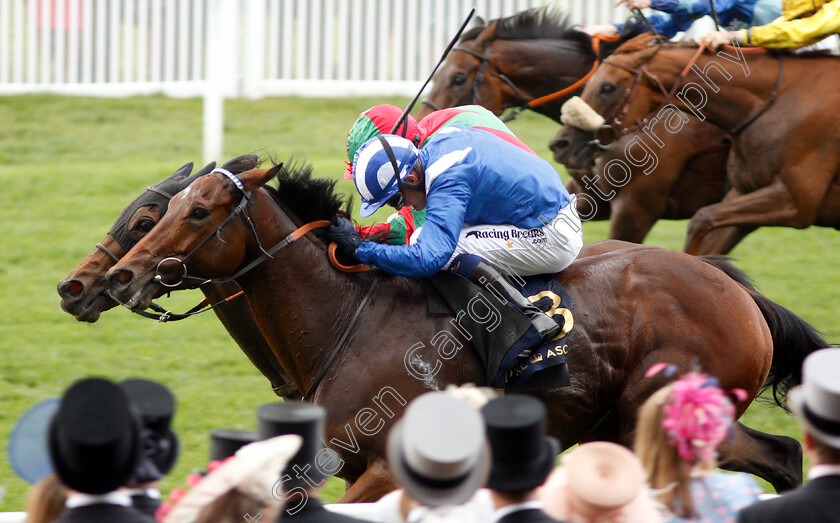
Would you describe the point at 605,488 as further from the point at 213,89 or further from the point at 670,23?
the point at 213,89

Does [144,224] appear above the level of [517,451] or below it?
below

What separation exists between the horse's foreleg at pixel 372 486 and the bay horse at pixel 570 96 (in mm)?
3844

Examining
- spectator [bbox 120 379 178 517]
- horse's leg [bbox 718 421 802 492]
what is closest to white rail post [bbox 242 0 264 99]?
horse's leg [bbox 718 421 802 492]

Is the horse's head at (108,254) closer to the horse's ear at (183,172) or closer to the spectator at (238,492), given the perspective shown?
the horse's ear at (183,172)

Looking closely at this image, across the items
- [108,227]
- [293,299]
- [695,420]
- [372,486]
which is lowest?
[108,227]

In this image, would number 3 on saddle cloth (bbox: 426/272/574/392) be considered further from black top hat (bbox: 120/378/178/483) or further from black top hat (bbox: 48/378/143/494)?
black top hat (bbox: 48/378/143/494)

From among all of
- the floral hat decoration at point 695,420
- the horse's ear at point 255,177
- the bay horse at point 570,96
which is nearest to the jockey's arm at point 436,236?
the horse's ear at point 255,177

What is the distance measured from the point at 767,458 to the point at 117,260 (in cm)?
315

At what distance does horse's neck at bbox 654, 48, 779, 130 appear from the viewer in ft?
22.1

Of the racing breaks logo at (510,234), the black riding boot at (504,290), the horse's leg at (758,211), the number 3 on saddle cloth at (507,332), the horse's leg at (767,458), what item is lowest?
the horse's leg at (767,458)

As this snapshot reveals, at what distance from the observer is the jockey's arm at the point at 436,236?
411 centimetres

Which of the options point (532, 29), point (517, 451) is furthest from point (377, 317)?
point (532, 29)

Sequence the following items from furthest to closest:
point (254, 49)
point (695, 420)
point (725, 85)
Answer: point (254, 49) < point (725, 85) < point (695, 420)

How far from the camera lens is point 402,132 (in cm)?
473
